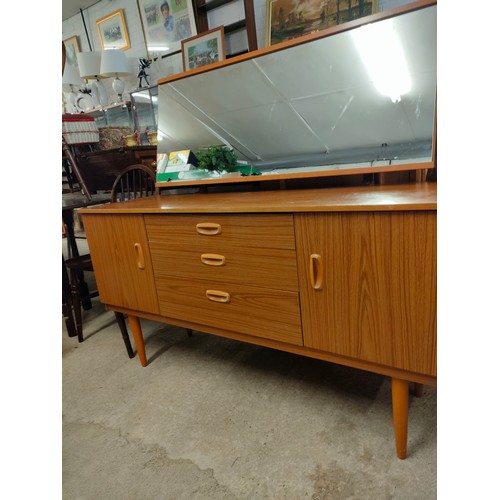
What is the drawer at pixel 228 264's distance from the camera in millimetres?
952

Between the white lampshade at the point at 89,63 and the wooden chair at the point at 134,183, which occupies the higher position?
the white lampshade at the point at 89,63

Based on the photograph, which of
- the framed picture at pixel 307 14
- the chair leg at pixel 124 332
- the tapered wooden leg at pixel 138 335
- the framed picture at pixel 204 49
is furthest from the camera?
the framed picture at pixel 204 49

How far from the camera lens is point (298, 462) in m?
0.98

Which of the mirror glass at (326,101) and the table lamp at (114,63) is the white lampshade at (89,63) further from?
the mirror glass at (326,101)

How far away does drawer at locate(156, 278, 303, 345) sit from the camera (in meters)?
0.99

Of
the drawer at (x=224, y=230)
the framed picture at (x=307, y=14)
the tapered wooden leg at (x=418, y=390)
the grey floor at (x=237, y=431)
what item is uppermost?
the framed picture at (x=307, y=14)

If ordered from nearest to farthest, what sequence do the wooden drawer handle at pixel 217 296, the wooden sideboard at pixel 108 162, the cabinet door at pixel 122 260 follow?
the wooden drawer handle at pixel 217 296
the cabinet door at pixel 122 260
the wooden sideboard at pixel 108 162

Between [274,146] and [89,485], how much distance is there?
4.21 feet

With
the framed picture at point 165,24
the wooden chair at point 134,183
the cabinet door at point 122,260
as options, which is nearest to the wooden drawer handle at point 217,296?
the cabinet door at point 122,260

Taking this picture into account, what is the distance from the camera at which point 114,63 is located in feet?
9.78

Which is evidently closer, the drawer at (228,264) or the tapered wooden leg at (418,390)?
the drawer at (228,264)

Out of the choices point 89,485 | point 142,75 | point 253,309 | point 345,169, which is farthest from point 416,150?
point 142,75

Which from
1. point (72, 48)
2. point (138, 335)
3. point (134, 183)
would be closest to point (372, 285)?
point (138, 335)

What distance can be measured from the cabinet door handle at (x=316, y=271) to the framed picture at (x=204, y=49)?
1883 mm
